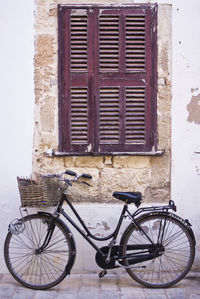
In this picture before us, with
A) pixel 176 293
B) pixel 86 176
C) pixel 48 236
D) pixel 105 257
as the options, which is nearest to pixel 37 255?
pixel 48 236

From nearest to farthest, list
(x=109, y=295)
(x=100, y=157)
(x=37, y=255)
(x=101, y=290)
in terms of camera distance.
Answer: (x=109, y=295) → (x=101, y=290) → (x=37, y=255) → (x=100, y=157)

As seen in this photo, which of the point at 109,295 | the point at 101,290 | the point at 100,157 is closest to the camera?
the point at 109,295

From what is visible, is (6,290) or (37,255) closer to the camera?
(6,290)

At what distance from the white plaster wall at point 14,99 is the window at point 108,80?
14.2 inches

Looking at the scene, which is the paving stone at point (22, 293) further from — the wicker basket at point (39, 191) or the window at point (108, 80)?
the window at point (108, 80)

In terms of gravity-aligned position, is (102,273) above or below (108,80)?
below

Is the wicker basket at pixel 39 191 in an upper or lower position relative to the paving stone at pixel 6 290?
upper

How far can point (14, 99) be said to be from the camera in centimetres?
561

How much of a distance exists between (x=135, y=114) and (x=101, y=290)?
75.3 inches

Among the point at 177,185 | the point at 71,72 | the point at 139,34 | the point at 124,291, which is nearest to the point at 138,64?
the point at 139,34

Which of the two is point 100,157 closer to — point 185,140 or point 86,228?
point 86,228

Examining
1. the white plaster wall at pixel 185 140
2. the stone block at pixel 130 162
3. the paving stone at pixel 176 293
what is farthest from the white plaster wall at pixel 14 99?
the paving stone at pixel 176 293

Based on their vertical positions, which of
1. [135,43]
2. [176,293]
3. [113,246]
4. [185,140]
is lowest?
[176,293]

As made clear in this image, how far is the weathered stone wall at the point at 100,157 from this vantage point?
558 centimetres
